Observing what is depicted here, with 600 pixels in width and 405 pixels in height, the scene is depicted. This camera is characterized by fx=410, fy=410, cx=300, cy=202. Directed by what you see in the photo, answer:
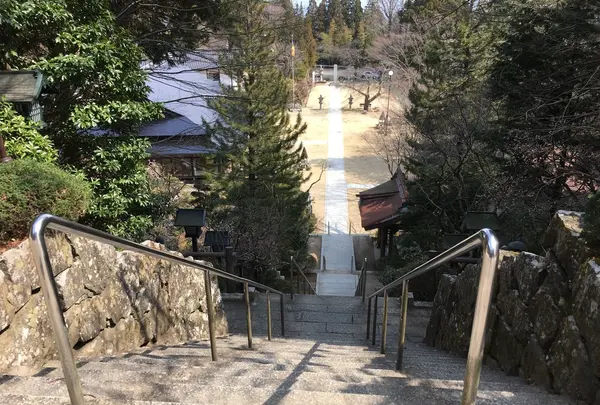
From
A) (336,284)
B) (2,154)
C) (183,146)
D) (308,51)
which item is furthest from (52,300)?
(308,51)

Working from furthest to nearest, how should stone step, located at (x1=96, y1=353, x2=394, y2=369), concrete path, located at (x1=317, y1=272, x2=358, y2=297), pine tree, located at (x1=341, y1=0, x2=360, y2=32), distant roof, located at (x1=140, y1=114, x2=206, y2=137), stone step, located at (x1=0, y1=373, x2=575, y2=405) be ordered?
pine tree, located at (x1=341, y1=0, x2=360, y2=32) < distant roof, located at (x1=140, y1=114, x2=206, y2=137) < concrete path, located at (x1=317, y1=272, x2=358, y2=297) < stone step, located at (x1=96, y1=353, x2=394, y2=369) < stone step, located at (x1=0, y1=373, x2=575, y2=405)

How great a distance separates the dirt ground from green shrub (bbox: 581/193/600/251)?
14572mm

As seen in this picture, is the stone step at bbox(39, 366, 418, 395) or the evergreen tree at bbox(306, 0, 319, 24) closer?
the stone step at bbox(39, 366, 418, 395)

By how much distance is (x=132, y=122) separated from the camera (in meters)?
5.34

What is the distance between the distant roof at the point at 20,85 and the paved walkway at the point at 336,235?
8.57 meters

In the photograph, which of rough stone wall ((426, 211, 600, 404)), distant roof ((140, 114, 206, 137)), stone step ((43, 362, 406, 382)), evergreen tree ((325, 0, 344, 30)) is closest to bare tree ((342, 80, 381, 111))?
evergreen tree ((325, 0, 344, 30))

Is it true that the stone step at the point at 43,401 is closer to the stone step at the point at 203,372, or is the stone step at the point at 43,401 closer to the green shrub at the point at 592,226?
the stone step at the point at 203,372

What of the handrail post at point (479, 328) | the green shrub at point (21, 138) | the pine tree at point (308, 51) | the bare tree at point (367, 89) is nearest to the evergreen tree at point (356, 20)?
the pine tree at point (308, 51)

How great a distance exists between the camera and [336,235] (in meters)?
16.4

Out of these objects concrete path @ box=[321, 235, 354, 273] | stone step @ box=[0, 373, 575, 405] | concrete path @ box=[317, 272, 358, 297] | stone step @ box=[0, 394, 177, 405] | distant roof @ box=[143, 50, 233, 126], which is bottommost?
concrete path @ box=[321, 235, 354, 273]

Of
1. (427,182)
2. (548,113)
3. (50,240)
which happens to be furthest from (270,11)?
(50,240)

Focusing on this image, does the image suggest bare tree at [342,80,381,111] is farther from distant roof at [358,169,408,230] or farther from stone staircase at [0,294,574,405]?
stone staircase at [0,294,574,405]

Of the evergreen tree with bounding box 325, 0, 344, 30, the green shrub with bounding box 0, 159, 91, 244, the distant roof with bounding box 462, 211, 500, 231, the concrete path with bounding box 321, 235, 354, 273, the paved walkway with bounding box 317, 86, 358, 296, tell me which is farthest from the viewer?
the evergreen tree with bounding box 325, 0, 344, 30

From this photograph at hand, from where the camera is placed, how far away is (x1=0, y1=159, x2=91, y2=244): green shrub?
319cm
